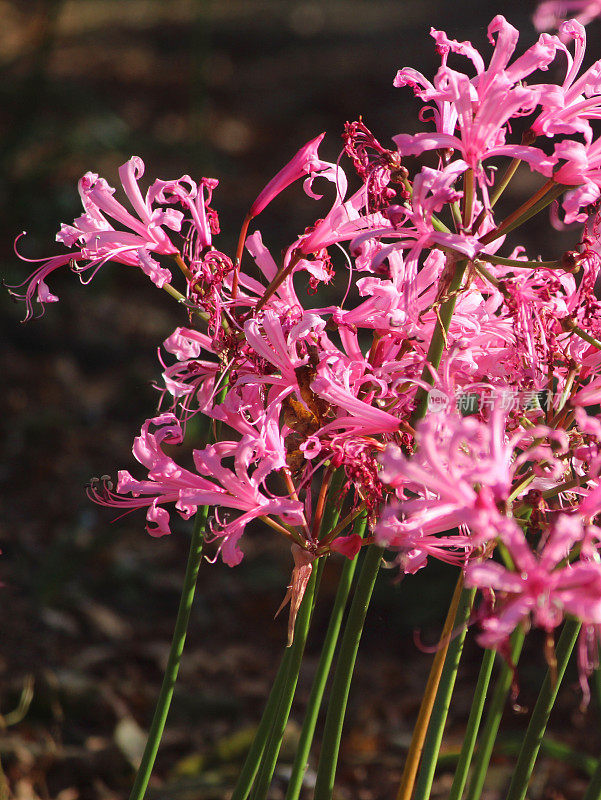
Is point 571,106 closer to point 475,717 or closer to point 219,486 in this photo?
point 219,486

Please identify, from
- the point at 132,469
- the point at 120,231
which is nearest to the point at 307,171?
the point at 120,231

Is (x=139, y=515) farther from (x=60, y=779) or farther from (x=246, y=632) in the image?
(x=60, y=779)

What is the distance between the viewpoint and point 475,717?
0.85 meters

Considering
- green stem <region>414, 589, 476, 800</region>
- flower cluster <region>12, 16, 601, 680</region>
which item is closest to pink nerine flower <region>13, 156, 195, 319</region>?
flower cluster <region>12, 16, 601, 680</region>

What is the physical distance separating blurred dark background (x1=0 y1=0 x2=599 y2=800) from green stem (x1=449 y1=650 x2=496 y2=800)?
44 cm

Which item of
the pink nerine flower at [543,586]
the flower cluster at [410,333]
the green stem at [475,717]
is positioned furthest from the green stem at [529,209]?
the green stem at [475,717]

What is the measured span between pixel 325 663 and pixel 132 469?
62.5 inches

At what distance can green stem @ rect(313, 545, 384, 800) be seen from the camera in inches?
28.4

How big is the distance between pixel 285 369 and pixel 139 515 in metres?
1.71

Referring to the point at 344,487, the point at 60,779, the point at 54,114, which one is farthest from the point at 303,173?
the point at 54,114

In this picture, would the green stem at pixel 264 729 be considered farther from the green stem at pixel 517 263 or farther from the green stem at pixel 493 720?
the green stem at pixel 517 263

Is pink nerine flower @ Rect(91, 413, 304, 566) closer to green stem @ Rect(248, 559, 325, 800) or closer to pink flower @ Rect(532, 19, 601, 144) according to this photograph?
green stem @ Rect(248, 559, 325, 800)

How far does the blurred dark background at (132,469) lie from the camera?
1664mm

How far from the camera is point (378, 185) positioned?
2.33ft
